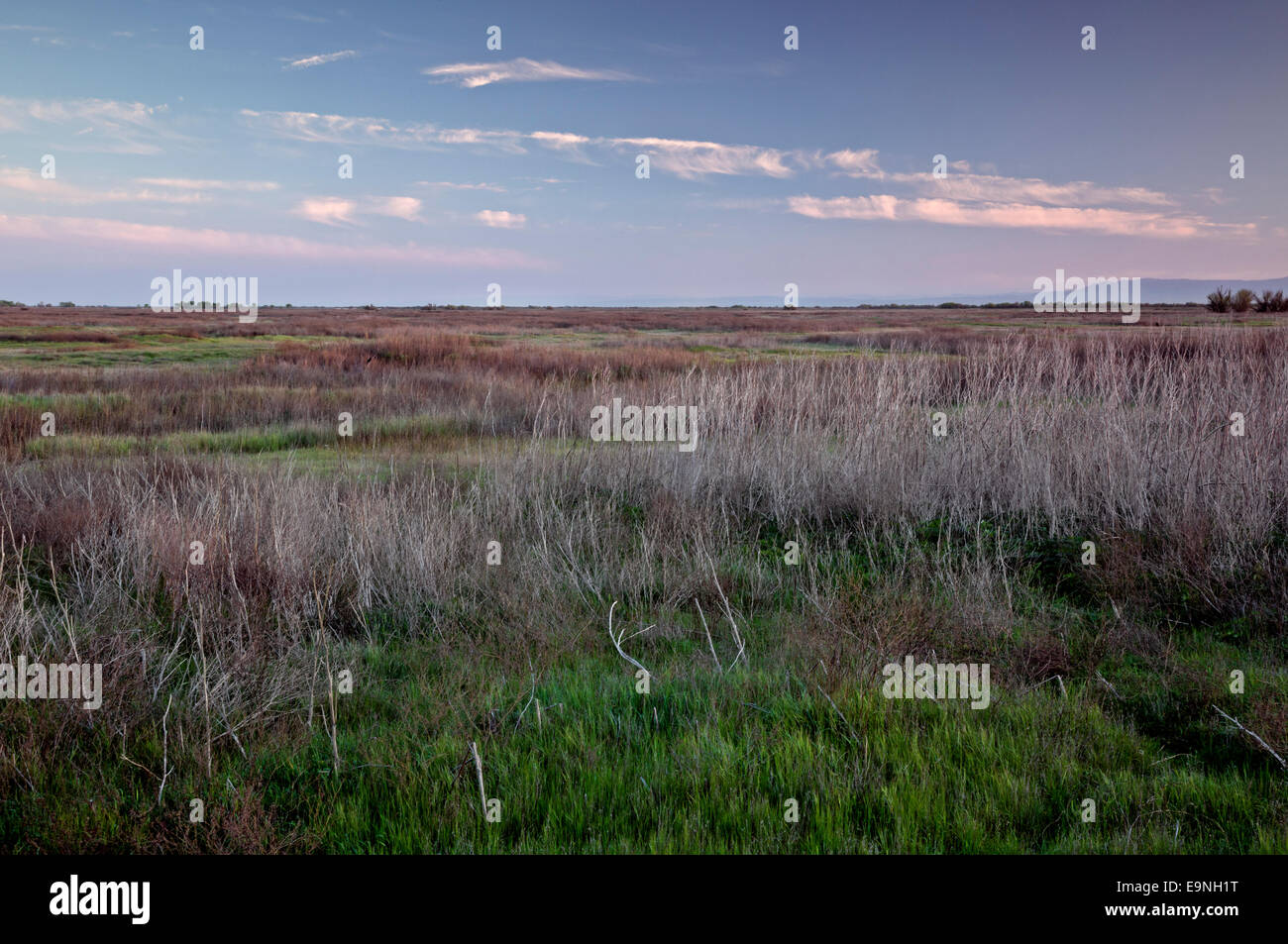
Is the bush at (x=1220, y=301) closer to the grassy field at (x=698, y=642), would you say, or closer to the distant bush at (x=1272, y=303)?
the distant bush at (x=1272, y=303)

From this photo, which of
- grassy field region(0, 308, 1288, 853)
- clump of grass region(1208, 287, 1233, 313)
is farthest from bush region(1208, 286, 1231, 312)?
grassy field region(0, 308, 1288, 853)

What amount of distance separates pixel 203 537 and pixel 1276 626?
8474mm

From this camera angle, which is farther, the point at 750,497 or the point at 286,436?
the point at 286,436

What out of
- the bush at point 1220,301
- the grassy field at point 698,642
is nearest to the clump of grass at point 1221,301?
the bush at point 1220,301

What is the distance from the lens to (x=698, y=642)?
17.6 feet

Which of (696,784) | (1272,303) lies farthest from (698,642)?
(1272,303)

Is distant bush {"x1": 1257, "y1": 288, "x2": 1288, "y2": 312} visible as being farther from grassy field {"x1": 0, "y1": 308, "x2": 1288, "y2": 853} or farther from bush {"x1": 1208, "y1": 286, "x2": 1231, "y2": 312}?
grassy field {"x1": 0, "y1": 308, "x2": 1288, "y2": 853}

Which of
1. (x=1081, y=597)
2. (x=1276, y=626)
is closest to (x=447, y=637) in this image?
(x=1081, y=597)

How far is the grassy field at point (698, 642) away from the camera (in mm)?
3271

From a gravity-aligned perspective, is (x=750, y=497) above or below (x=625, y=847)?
above
